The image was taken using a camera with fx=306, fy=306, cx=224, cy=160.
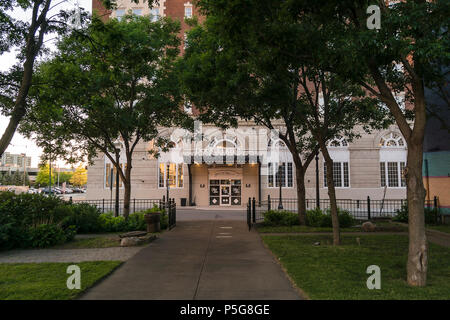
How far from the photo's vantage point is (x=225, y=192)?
1230 inches

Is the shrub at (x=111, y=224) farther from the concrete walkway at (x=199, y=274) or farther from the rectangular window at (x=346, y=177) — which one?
the rectangular window at (x=346, y=177)

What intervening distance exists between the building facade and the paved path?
19.4m

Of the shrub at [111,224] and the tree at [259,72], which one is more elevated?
the tree at [259,72]

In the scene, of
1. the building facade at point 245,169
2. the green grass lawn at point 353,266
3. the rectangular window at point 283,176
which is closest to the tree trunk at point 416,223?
the green grass lawn at point 353,266

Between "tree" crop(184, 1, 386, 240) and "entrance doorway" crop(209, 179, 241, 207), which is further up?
"tree" crop(184, 1, 386, 240)

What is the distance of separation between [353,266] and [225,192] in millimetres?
24057

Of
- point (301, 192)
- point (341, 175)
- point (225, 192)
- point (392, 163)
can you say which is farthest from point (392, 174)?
point (301, 192)

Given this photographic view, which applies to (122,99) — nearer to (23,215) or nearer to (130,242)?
(23,215)

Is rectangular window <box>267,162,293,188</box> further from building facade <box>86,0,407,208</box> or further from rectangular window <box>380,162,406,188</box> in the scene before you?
rectangular window <box>380,162,406,188</box>

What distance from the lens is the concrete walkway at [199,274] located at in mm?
5605

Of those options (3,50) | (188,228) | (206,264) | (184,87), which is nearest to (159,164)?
(188,228)

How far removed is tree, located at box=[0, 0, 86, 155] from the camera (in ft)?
24.2

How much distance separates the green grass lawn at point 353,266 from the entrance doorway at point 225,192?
19.4 m

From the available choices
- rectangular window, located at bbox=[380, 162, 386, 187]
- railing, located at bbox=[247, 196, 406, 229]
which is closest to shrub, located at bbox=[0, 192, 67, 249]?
railing, located at bbox=[247, 196, 406, 229]
